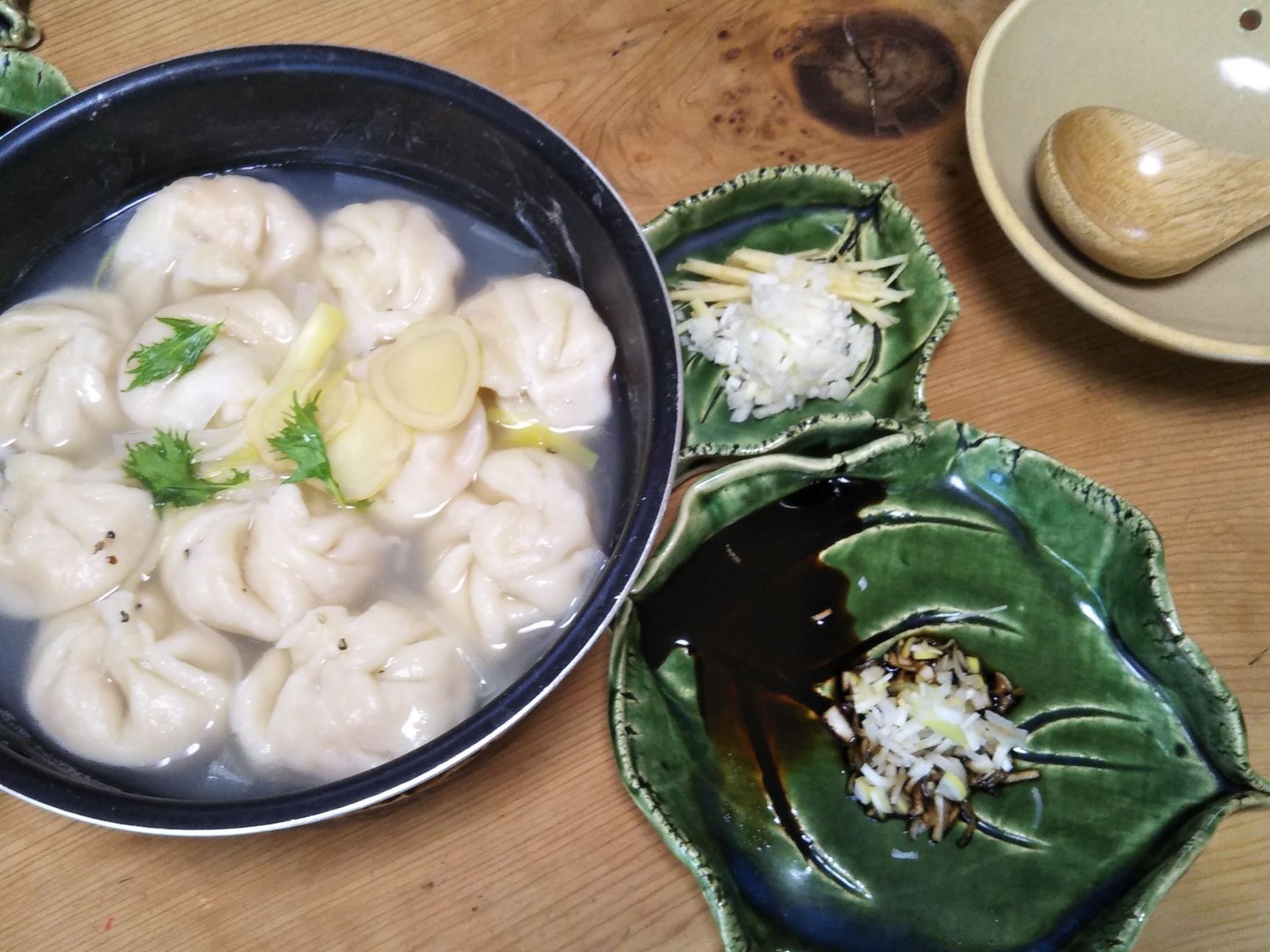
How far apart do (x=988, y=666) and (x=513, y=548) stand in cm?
89

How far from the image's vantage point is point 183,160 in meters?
1.76

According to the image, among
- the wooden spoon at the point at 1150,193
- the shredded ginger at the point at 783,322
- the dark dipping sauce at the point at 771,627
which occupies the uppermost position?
the wooden spoon at the point at 1150,193

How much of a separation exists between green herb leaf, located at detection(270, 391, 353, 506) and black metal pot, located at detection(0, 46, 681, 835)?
521 mm

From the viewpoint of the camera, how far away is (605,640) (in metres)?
1.61

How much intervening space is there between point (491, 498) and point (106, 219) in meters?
1.03

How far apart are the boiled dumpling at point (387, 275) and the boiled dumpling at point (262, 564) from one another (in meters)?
0.38

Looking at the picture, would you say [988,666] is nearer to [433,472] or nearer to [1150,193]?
[1150,193]

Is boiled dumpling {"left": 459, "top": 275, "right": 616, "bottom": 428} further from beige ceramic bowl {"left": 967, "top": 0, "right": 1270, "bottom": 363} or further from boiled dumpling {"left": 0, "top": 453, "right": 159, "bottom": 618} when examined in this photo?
beige ceramic bowl {"left": 967, "top": 0, "right": 1270, "bottom": 363}

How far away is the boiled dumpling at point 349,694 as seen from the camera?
1.38m

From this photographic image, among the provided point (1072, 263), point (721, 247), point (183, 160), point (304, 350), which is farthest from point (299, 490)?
point (1072, 263)

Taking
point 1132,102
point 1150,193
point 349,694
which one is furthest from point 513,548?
point 1132,102

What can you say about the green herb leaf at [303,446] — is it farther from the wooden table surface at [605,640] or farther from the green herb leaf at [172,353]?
the wooden table surface at [605,640]

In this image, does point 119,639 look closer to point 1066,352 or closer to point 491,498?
point 491,498

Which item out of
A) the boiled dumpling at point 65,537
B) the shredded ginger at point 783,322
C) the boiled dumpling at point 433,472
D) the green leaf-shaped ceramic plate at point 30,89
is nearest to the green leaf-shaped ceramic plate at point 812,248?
the shredded ginger at point 783,322
